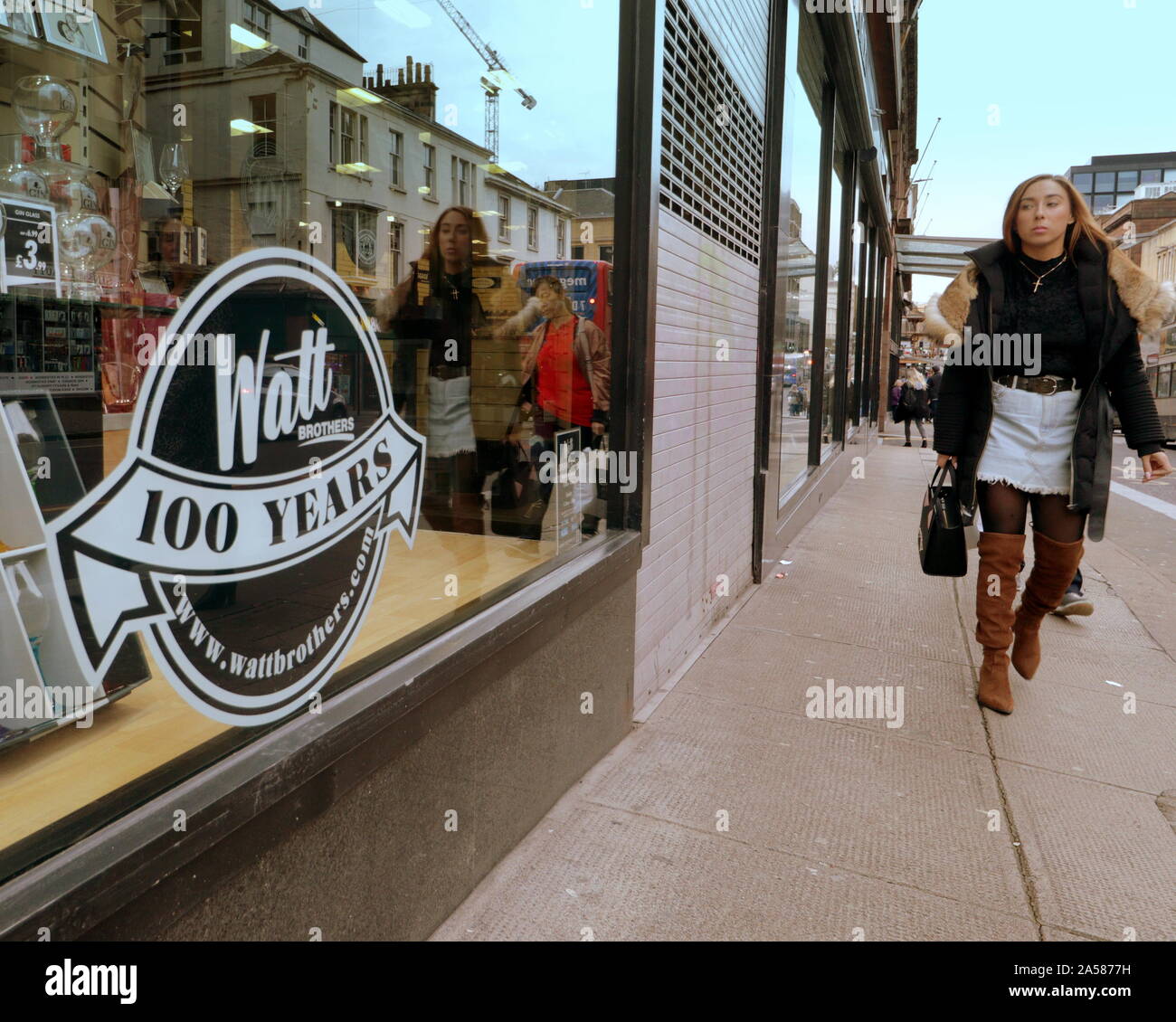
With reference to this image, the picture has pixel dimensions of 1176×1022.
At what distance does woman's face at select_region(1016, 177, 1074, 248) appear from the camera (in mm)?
3750

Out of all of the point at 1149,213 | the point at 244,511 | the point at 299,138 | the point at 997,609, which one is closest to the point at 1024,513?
the point at 997,609

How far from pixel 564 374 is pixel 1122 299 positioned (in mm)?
2120

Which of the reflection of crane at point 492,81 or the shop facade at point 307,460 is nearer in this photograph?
the shop facade at point 307,460

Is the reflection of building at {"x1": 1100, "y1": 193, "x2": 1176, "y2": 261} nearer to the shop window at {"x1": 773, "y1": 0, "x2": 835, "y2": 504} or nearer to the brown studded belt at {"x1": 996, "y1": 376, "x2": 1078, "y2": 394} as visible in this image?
the shop window at {"x1": 773, "y1": 0, "x2": 835, "y2": 504}

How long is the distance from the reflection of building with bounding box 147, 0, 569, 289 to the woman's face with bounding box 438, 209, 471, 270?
0.18 metres

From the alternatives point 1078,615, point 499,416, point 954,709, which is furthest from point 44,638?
point 1078,615

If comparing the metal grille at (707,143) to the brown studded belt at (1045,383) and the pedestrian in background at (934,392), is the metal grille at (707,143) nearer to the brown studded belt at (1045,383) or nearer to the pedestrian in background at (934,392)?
the pedestrian in background at (934,392)

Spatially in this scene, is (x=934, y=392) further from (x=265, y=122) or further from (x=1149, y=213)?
(x=1149, y=213)

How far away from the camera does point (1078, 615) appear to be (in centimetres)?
550

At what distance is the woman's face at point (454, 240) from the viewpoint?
285 centimetres

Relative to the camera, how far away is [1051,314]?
3.78 metres

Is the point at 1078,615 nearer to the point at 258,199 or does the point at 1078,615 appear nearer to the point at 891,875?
the point at 891,875

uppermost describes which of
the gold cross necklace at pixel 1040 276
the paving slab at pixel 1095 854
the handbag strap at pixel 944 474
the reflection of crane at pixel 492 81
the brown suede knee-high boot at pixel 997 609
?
the reflection of crane at pixel 492 81

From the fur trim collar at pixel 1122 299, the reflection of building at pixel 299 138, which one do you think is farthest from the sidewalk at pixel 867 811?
the reflection of building at pixel 299 138
